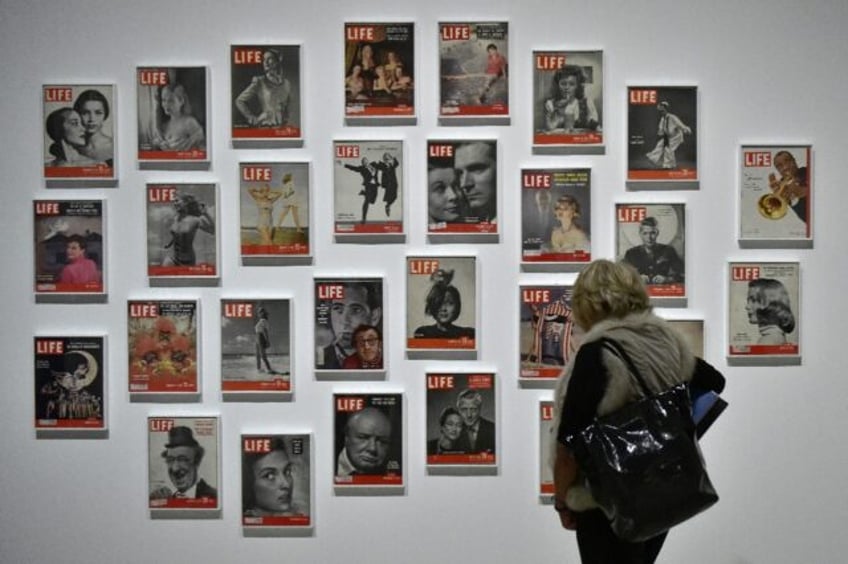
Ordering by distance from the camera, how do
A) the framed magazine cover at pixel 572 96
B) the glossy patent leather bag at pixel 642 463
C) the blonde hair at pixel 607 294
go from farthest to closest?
the framed magazine cover at pixel 572 96
the blonde hair at pixel 607 294
the glossy patent leather bag at pixel 642 463

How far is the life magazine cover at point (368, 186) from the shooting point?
354cm

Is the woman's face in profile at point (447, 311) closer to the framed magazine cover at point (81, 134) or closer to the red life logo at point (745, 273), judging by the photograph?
the red life logo at point (745, 273)

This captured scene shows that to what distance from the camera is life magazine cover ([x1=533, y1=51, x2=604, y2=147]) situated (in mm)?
3518

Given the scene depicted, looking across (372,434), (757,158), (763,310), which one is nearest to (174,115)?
(372,434)

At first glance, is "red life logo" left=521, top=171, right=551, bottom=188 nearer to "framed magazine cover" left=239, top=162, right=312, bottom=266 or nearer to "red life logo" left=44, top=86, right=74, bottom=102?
"framed magazine cover" left=239, top=162, right=312, bottom=266

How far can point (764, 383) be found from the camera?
141 inches

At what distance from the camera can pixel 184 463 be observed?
358cm

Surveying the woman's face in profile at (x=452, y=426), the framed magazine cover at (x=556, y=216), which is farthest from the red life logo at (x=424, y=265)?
the woman's face in profile at (x=452, y=426)

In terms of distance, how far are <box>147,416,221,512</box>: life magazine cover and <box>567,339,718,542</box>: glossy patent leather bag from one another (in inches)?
69.5

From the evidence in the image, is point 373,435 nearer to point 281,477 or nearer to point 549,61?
point 281,477

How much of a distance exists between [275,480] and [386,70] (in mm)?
1878

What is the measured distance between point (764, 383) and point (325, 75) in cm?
239

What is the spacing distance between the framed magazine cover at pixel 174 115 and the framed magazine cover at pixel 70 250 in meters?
0.37

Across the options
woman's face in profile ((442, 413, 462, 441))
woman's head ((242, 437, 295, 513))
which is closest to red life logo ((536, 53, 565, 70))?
woman's face in profile ((442, 413, 462, 441))
